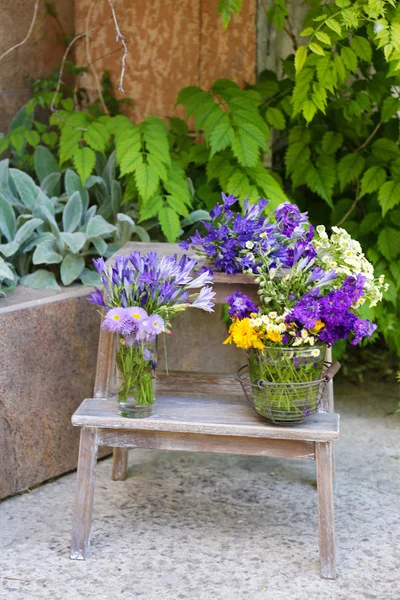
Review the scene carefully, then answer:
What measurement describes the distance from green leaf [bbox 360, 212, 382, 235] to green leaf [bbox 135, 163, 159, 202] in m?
1.01

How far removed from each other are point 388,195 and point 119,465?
1.55 meters

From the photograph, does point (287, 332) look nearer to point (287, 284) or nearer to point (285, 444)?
point (287, 284)

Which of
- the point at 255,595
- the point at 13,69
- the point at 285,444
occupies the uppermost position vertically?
the point at 13,69

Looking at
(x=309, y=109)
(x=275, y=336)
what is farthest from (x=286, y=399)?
(x=309, y=109)

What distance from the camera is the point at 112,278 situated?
2713mm

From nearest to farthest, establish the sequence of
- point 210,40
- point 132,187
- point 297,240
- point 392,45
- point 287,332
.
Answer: point 287,332
point 297,240
point 392,45
point 132,187
point 210,40

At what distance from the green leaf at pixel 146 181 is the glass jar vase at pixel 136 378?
0.92m

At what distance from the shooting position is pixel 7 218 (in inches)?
142

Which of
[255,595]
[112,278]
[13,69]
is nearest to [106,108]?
[13,69]

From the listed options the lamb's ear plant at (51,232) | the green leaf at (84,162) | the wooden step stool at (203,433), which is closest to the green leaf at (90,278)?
the lamb's ear plant at (51,232)

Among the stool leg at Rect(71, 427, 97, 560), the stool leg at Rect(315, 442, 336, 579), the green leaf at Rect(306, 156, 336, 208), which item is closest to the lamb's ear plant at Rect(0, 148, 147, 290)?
the green leaf at Rect(306, 156, 336, 208)

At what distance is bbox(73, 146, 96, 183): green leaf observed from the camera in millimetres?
3641

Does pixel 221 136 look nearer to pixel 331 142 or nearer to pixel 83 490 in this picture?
pixel 331 142

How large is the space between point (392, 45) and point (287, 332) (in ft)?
3.73
